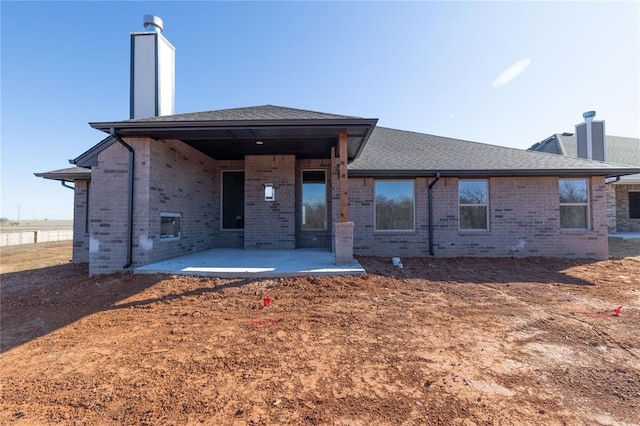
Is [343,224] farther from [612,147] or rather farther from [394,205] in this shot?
[612,147]

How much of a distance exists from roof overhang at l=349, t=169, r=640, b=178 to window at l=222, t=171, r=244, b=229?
428cm

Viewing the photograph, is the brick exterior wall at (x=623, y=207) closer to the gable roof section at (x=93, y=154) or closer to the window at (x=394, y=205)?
the window at (x=394, y=205)

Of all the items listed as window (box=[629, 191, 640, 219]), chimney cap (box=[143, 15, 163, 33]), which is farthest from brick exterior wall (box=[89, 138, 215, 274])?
window (box=[629, 191, 640, 219])

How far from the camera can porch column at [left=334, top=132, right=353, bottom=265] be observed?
641cm

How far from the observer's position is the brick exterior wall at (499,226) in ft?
28.2

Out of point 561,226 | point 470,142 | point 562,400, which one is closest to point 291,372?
point 562,400

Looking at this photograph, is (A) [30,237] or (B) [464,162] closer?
(B) [464,162]

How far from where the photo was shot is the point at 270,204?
964cm

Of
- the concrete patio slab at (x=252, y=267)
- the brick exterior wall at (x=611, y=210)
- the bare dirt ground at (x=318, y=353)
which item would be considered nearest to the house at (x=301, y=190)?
the concrete patio slab at (x=252, y=267)

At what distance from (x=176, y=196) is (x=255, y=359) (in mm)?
5994

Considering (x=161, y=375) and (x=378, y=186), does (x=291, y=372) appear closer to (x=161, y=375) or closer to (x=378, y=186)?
(x=161, y=375)

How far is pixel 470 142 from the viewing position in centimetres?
1133

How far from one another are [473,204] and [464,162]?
137 cm

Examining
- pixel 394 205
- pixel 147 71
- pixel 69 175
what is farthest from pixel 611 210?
pixel 69 175
